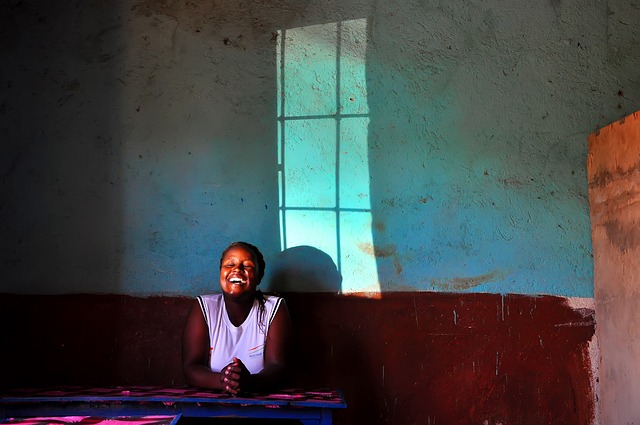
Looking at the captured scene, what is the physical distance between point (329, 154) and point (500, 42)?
1247mm

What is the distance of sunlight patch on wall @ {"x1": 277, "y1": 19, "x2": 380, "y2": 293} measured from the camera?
13.3 feet

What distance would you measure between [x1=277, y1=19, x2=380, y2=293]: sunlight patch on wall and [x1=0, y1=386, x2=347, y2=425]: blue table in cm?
111

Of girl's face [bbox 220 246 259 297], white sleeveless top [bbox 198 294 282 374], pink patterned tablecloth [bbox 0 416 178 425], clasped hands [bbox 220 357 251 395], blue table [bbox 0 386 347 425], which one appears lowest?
blue table [bbox 0 386 347 425]

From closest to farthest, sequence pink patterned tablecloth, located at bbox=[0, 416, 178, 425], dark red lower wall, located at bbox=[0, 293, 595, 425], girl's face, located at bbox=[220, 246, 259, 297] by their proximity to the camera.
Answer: pink patterned tablecloth, located at bbox=[0, 416, 178, 425], girl's face, located at bbox=[220, 246, 259, 297], dark red lower wall, located at bbox=[0, 293, 595, 425]

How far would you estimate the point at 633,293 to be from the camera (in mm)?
3393

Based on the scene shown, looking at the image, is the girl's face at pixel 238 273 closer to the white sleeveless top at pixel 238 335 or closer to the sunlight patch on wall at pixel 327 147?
the white sleeveless top at pixel 238 335

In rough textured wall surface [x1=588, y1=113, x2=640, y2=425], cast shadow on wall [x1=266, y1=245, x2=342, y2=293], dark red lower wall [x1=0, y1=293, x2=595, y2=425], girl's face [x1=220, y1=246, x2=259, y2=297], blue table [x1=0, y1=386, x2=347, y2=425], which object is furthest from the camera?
cast shadow on wall [x1=266, y1=245, x2=342, y2=293]

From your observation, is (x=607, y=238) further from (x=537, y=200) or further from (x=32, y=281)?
(x=32, y=281)

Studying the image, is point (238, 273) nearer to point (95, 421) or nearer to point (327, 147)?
point (327, 147)

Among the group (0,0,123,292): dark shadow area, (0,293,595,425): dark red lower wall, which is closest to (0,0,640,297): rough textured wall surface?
(0,0,123,292): dark shadow area

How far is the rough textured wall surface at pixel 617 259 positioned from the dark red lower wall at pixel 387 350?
198mm

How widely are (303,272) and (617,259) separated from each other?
1737mm

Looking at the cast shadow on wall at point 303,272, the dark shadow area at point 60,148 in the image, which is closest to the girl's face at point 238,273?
the cast shadow on wall at point 303,272

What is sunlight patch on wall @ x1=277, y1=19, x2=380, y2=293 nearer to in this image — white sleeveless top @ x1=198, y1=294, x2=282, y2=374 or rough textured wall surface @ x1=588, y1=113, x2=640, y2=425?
white sleeveless top @ x1=198, y1=294, x2=282, y2=374
